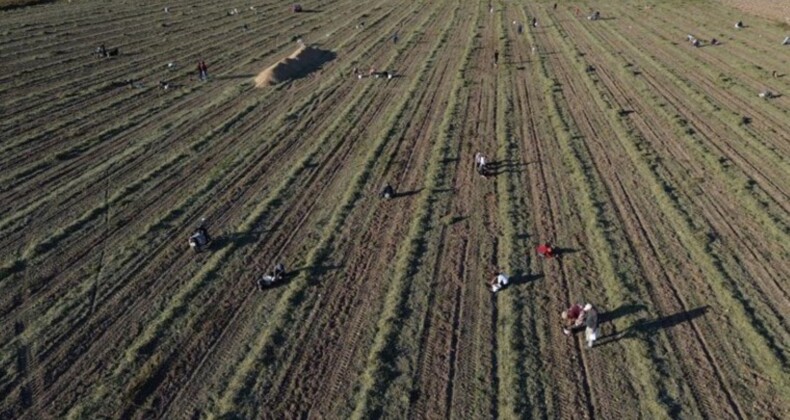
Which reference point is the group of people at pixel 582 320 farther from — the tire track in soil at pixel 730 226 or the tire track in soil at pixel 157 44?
the tire track in soil at pixel 157 44

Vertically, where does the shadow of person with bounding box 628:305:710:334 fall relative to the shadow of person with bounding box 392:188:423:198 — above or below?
below

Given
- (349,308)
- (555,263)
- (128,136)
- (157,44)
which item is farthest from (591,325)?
(157,44)

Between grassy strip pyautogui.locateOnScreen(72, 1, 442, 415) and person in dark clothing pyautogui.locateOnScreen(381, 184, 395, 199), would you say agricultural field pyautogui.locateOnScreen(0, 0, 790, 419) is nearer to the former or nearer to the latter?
grassy strip pyautogui.locateOnScreen(72, 1, 442, 415)

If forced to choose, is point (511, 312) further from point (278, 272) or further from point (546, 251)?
point (278, 272)

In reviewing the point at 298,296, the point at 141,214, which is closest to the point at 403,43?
the point at 141,214

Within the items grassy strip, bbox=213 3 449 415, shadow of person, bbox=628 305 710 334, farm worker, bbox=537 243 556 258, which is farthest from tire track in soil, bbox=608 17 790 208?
grassy strip, bbox=213 3 449 415

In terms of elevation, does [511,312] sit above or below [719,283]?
above

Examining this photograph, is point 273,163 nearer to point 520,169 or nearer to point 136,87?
point 520,169
